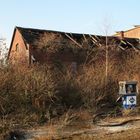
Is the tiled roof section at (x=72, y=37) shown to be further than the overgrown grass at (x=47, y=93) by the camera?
Yes

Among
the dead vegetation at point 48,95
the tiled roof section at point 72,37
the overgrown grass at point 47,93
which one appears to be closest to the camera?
the dead vegetation at point 48,95

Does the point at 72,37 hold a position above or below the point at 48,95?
above

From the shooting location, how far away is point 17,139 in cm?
1427

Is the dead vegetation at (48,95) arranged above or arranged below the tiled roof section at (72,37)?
below

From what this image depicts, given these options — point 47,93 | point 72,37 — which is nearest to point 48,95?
point 47,93

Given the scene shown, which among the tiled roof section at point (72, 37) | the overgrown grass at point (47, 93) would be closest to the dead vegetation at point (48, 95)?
the overgrown grass at point (47, 93)

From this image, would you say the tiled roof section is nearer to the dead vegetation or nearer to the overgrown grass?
the dead vegetation

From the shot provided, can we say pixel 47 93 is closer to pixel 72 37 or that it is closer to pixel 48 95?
pixel 48 95

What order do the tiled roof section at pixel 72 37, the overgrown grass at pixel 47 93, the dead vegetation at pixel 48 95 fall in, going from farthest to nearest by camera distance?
the tiled roof section at pixel 72 37, the overgrown grass at pixel 47 93, the dead vegetation at pixel 48 95

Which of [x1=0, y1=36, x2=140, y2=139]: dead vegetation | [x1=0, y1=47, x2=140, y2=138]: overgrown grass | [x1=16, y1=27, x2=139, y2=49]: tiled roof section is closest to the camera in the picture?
[x1=0, y1=36, x2=140, y2=139]: dead vegetation

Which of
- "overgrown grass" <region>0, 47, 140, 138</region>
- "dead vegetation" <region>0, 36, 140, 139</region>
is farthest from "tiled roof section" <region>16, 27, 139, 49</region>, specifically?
"overgrown grass" <region>0, 47, 140, 138</region>

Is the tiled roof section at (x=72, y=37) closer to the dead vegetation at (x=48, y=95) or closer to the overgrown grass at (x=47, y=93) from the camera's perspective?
the dead vegetation at (x=48, y=95)

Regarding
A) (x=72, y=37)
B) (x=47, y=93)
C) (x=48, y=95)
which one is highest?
(x=72, y=37)

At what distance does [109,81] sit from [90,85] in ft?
8.43
